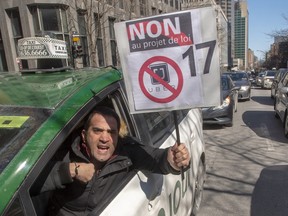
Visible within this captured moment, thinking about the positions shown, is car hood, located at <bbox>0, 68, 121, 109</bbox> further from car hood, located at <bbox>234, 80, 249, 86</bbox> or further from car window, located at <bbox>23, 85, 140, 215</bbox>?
car hood, located at <bbox>234, 80, 249, 86</bbox>

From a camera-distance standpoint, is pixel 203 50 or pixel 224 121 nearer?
pixel 203 50

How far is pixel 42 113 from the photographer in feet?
4.68

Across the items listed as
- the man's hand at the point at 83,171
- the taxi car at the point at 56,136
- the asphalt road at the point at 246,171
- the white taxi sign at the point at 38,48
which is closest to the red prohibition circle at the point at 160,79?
the taxi car at the point at 56,136

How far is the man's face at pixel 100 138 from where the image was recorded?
178 centimetres

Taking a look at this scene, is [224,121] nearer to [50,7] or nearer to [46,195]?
[46,195]

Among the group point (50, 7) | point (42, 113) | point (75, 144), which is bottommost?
point (75, 144)

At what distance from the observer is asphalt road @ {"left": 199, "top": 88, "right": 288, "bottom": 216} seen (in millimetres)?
3801

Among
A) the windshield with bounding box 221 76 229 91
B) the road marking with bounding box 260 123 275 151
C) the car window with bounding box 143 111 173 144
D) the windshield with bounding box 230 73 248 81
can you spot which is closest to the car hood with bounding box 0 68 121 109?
the car window with bounding box 143 111 173 144

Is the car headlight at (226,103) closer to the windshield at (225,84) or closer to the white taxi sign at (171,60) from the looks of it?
the windshield at (225,84)

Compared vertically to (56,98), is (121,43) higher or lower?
higher

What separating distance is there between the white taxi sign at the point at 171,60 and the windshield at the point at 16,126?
2.06 ft

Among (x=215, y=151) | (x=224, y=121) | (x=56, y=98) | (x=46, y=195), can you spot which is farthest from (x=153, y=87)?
(x=224, y=121)

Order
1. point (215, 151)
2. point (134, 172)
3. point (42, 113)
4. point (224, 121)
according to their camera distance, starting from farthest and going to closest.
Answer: point (224, 121)
point (215, 151)
point (134, 172)
point (42, 113)

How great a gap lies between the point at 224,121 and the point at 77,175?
692 centimetres
